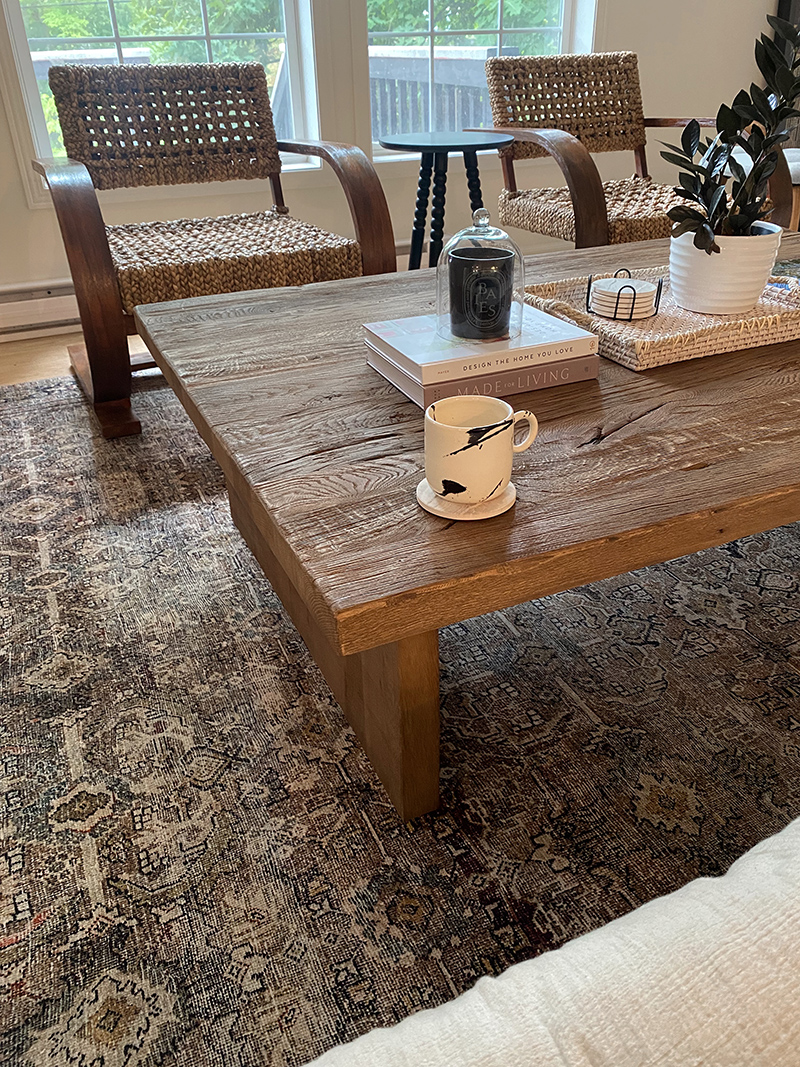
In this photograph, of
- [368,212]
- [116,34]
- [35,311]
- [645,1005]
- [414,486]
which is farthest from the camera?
[35,311]

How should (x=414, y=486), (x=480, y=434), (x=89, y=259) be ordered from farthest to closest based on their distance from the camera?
(x=89, y=259) → (x=414, y=486) → (x=480, y=434)

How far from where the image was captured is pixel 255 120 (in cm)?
238

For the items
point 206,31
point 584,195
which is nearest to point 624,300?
point 584,195

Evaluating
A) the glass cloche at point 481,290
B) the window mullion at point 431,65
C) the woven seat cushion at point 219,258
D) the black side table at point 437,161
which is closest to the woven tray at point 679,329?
the glass cloche at point 481,290

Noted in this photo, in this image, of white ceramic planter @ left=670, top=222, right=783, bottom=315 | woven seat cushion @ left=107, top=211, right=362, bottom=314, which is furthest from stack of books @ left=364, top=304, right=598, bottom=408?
woven seat cushion @ left=107, top=211, right=362, bottom=314

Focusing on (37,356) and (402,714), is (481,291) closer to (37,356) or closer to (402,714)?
(402,714)

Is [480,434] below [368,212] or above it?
above

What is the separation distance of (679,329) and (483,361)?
0.34m

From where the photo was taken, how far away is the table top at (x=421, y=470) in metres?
0.73

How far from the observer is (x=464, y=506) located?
800 mm

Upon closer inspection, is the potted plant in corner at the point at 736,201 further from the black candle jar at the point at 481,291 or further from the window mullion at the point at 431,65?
the window mullion at the point at 431,65

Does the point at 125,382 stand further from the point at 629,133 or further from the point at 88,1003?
the point at 629,133

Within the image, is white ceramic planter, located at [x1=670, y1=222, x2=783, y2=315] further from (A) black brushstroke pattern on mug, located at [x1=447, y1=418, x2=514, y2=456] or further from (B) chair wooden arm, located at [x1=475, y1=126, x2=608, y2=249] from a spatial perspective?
(B) chair wooden arm, located at [x1=475, y1=126, x2=608, y2=249]

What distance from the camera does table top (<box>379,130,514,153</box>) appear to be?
245 centimetres
